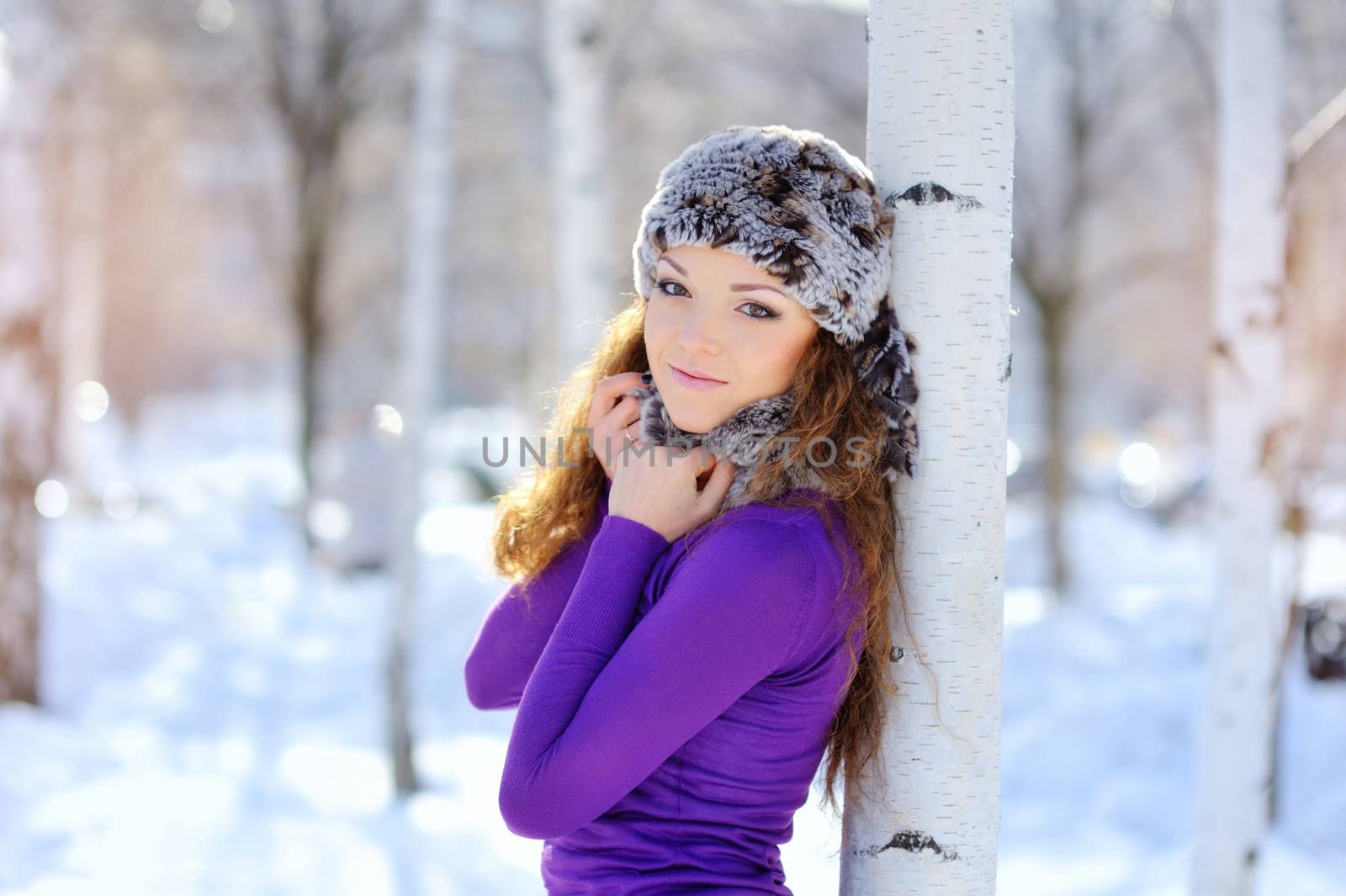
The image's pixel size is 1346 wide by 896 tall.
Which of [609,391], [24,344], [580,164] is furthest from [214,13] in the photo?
[609,391]

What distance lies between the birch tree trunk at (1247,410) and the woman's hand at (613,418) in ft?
7.46

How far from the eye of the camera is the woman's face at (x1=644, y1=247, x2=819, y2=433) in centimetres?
177

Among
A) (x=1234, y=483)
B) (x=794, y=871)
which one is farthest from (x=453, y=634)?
(x=1234, y=483)

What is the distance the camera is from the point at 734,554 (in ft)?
5.28

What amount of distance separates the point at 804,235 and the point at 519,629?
861 millimetres

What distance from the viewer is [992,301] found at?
5.97ft

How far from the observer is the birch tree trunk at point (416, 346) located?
6.05 m

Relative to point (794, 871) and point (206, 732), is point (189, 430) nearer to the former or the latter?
point (206, 732)

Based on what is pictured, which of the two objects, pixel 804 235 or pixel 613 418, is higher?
pixel 804 235

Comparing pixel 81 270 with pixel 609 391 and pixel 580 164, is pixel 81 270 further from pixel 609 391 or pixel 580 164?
pixel 609 391

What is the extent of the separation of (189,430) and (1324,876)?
38.1 metres

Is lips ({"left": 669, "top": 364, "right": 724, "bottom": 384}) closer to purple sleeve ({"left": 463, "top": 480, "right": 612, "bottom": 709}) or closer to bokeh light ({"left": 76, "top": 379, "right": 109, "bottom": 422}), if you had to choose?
purple sleeve ({"left": 463, "top": 480, "right": 612, "bottom": 709})

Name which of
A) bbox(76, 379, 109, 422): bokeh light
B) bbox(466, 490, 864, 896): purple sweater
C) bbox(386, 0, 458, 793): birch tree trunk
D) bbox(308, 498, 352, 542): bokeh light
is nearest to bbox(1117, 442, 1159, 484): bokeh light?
bbox(308, 498, 352, 542): bokeh light

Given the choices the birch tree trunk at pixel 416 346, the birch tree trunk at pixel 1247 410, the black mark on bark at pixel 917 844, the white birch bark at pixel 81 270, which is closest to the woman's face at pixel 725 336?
the black mark on bark at pixel 917 844
